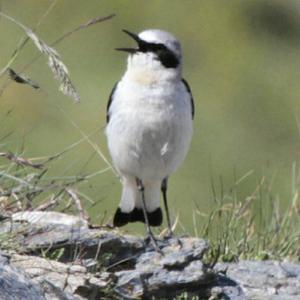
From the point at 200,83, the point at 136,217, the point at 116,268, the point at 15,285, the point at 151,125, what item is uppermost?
the point at 151,125

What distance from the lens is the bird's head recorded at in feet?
30.4

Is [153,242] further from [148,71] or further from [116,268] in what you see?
[148,71]

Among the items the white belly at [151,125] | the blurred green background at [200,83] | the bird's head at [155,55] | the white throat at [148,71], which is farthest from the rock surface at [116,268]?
the blurred green background at [200,83]

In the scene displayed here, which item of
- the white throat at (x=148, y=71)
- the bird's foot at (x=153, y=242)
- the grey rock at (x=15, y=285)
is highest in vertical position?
the white throat at (x=148, y=71)

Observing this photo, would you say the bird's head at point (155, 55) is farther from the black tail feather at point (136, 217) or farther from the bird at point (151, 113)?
the black tail feather at point (136, 217)

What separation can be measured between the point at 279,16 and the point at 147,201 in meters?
10.8

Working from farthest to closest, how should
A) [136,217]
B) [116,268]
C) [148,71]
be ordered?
1. [136,217]
2. [148,71]
3. [116,268]

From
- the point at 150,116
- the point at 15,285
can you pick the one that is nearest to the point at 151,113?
the point at 150,116

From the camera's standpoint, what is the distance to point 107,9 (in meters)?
20.2

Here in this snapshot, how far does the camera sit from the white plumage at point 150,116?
901 cm

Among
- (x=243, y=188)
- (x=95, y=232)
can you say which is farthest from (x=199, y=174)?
(x=95, y=232)

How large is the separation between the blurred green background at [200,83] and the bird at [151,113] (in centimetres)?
440

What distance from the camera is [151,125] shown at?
898 cm

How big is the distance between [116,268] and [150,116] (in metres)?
1.32
